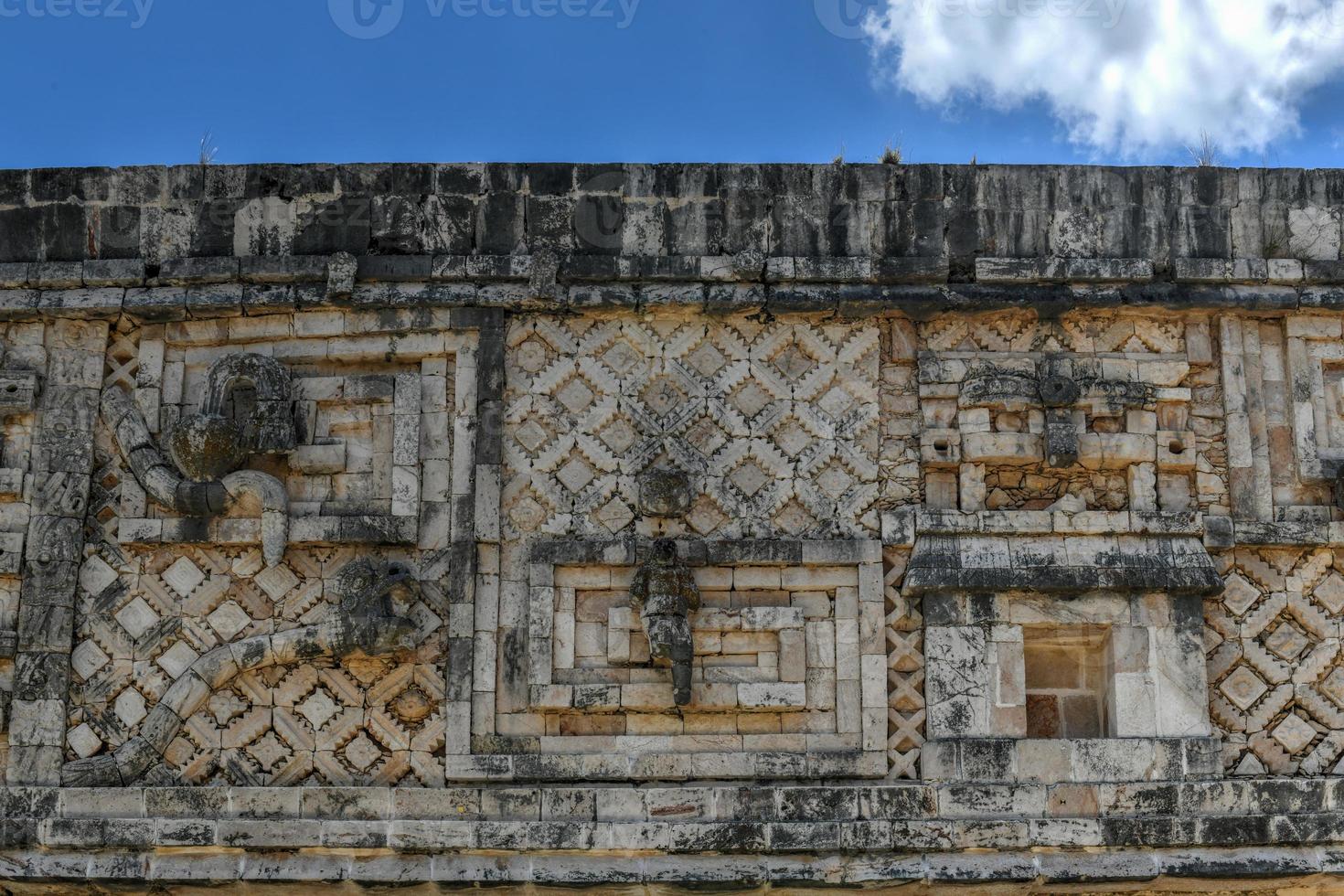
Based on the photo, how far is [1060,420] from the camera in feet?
32.0

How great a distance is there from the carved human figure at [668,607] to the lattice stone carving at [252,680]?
1.05 metres

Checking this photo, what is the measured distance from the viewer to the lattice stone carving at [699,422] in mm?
9703

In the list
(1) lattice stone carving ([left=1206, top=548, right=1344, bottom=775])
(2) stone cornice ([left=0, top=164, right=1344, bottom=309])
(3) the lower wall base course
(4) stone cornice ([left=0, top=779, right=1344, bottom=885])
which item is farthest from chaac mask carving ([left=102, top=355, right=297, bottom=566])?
(1) lattice stone carving ([left=1206, top=548, right=1344, bottom=775])

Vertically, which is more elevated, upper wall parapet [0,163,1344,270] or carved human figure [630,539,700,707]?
upper wall parapet [0,163,1344,270]

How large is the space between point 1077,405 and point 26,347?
18.3 ft

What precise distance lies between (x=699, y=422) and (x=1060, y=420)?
187cm

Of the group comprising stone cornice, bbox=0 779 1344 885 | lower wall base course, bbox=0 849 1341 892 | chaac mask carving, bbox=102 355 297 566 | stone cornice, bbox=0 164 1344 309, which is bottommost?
lower wall base course, bbox=0 849 1341 892

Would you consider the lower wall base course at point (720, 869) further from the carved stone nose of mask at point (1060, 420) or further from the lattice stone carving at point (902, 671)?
the carved stone nose of mask at point (1060, 420)

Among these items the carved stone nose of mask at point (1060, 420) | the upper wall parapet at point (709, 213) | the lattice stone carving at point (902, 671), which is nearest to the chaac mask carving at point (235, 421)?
the upper wall parapet at point (709, 213)

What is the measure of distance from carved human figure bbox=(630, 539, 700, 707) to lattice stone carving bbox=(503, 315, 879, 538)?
333 mm

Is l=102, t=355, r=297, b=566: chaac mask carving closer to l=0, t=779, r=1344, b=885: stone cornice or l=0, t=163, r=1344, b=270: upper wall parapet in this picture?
l=0, t=163, r=1344, b=270: upper wall parapet

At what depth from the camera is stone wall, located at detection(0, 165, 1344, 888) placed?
919 cm

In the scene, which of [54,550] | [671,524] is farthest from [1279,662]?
[54,550]

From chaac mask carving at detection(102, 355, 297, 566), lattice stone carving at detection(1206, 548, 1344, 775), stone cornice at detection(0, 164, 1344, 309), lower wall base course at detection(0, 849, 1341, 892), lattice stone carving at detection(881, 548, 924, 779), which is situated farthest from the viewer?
stone cornice at detection(0, 164, 1344, 309)
